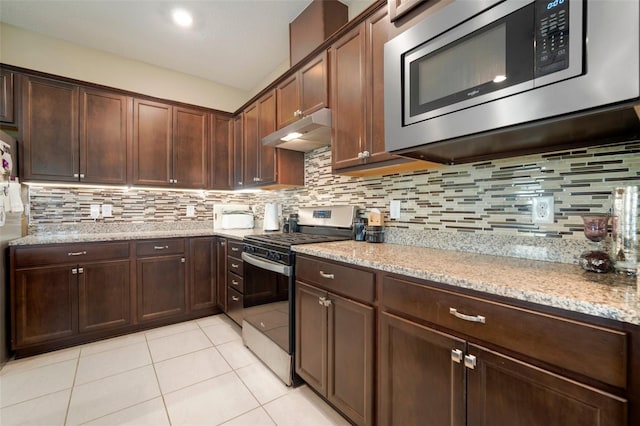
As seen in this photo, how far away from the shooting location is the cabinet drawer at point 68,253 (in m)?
2.15

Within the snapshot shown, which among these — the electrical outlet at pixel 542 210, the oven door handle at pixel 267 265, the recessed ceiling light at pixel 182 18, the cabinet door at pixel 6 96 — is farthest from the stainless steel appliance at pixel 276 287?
the cabinet door at pixel 6 96

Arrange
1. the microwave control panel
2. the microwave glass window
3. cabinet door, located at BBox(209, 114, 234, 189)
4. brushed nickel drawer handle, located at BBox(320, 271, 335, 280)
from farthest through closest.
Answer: cabinet door, located at BBox(209, 114, 234, 189) < brushed nickel drawer handle, located at BBox(320, 271, 335, 280) < the microwave glass window < the microwave control panel

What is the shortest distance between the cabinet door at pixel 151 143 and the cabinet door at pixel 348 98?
208 centimetres

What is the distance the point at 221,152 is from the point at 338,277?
2594 mm

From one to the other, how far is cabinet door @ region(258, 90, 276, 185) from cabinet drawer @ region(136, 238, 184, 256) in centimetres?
104

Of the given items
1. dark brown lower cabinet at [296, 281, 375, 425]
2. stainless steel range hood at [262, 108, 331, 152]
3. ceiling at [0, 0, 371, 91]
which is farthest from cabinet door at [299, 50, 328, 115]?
dark brown lower cabinet at [296, 281, 375, 425]

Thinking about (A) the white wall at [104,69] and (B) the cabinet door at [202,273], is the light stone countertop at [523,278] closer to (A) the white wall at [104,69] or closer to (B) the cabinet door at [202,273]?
(B) the cabinet door at [202,273]

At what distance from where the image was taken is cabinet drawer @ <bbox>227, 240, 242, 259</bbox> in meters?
2.49

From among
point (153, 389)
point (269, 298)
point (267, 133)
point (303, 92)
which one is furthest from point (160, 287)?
point (303, 92)

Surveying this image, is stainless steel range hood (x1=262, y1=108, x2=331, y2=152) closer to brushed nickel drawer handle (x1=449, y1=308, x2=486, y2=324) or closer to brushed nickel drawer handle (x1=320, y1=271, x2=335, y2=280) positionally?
brushed nickel drawer handle (x1=320, y1=271, x2=335, y2=280)

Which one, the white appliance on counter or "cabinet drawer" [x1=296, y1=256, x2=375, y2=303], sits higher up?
the white appliance on counter

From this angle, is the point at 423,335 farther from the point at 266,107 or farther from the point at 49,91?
the point at 49,91

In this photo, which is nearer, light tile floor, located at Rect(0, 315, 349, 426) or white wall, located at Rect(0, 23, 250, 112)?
light tile floor, located at Rect(0, 315, 349, 426)

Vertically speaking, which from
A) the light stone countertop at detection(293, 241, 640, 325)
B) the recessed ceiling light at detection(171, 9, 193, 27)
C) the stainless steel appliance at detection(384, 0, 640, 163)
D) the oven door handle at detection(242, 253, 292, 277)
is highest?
the recessed ceiling light at detection(171, 9, 193, 27)
